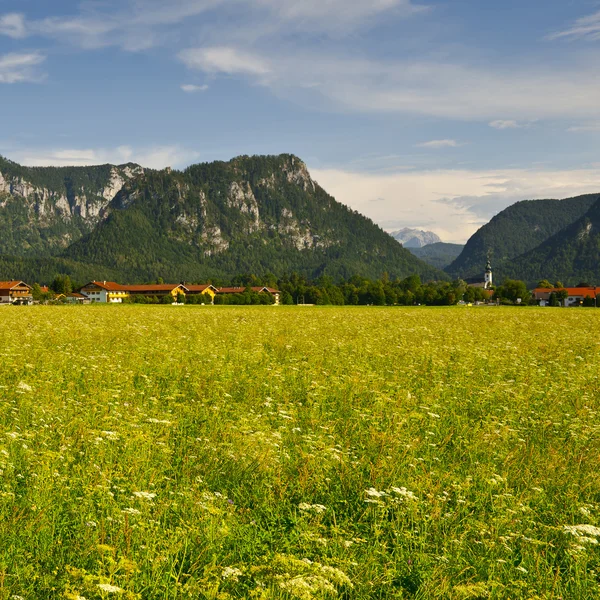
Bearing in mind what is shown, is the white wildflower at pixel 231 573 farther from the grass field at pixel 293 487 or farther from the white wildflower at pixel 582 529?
the white wildflower at pixel 582 529

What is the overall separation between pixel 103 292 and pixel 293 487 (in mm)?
199013

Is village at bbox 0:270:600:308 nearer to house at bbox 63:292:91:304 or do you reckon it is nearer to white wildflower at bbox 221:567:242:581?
house at bbox 63:292:91:304

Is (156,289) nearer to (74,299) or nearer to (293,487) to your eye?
(74,299)

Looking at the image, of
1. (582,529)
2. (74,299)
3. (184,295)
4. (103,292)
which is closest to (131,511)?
(582,529)

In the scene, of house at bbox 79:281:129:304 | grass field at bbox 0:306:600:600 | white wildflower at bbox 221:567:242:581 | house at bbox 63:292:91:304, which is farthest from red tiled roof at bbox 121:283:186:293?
white wildflower at bbox 221:567:242:581

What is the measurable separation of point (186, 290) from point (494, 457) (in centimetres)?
18240

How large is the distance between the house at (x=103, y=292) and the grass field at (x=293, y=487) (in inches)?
7457

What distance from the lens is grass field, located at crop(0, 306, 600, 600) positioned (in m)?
4.27

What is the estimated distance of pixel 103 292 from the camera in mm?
191000

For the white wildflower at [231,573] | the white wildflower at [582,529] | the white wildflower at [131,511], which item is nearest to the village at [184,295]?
the white wildflower at [131,511]

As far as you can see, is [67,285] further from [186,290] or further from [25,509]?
[25,509]

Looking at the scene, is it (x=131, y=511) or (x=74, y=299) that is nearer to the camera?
(x=131, y=511)

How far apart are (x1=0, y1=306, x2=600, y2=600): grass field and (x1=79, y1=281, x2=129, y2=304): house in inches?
7457

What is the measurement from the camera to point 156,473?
20.5ft
